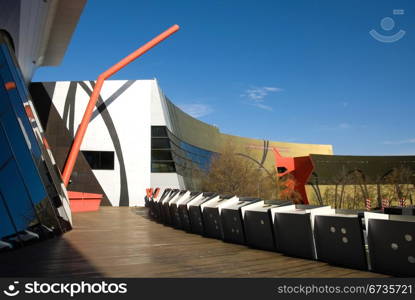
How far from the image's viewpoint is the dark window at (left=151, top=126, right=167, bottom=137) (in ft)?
119

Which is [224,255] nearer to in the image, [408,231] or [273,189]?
[408,231]

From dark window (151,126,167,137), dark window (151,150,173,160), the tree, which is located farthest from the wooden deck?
the tree

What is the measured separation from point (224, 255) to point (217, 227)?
97.7 inches

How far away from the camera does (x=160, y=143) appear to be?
36.4 m

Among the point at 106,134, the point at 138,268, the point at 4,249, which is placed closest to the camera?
the point at 138,268

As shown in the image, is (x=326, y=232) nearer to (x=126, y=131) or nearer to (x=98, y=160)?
(x=126, y=131)

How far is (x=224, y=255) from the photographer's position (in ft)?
21.6

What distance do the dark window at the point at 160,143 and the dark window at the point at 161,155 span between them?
15.4 inches

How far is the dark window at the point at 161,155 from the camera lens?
36.2 metres

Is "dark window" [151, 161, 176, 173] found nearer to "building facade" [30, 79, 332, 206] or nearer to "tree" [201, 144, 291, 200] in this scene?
"building facade" [30, 79, 332, 206]

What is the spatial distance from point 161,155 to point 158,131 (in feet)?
7.34

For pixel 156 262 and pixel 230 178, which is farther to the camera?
pixel 230 178

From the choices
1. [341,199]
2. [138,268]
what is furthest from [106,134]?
[341,199]

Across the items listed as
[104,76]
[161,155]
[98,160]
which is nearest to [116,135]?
[98,160]
